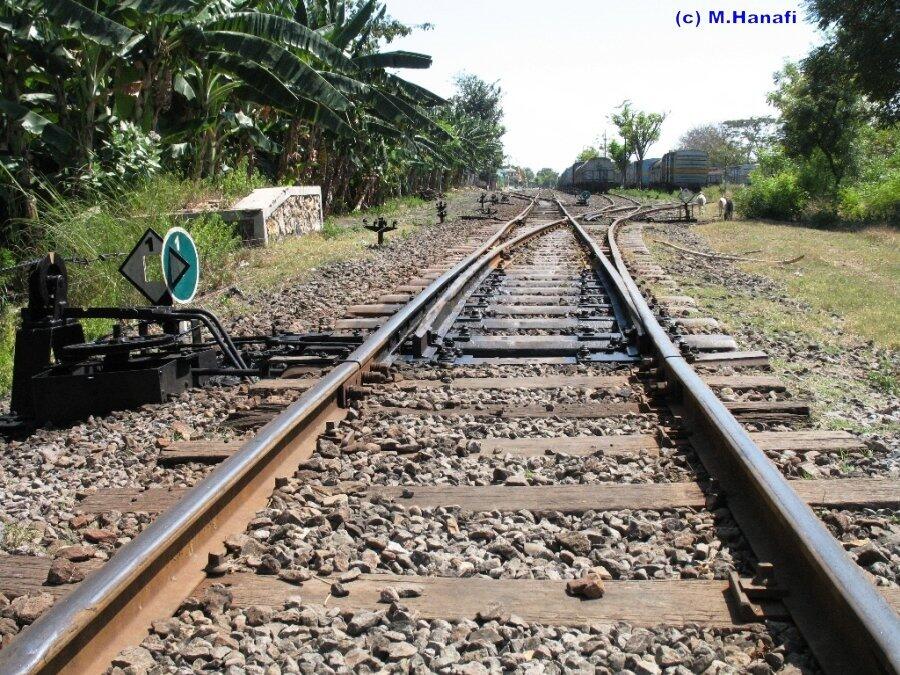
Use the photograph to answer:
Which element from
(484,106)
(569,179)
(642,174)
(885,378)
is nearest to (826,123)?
(885,378)

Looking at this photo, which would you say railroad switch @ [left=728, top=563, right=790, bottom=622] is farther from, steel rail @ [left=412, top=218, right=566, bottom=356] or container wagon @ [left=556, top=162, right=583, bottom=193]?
container wagon @ [left=556, top=162, right=583, bottom=193]

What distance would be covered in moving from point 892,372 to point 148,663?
4.97 metres

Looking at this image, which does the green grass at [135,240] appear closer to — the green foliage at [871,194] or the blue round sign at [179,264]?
the blue round sign at [179,264]

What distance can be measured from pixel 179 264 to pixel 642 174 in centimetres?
5449

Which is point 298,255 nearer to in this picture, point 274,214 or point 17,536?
point 274,214

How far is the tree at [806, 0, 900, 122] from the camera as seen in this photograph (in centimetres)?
2019

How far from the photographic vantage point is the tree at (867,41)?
20188mm

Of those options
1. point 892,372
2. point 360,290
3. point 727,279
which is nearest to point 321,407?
point 892,372

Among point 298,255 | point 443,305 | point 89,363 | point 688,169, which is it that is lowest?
point 89,363

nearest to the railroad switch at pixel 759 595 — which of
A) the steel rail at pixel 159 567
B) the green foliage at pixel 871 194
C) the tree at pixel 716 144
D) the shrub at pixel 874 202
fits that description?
the steel rail at pixel 159 567

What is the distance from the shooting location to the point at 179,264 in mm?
5707

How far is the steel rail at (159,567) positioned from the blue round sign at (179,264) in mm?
2108

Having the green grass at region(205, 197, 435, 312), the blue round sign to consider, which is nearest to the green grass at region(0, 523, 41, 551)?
the blue round sign

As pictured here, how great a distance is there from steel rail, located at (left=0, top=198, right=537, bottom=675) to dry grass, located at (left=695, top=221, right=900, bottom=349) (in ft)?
16.0
